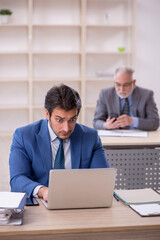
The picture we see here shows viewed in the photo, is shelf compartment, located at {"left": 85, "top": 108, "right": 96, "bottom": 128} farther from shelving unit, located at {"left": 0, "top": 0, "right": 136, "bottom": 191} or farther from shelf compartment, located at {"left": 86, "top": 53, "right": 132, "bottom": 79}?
shelf compartment, located at {"left": 86, "top": 53, "right": 132, "bottom": 79}

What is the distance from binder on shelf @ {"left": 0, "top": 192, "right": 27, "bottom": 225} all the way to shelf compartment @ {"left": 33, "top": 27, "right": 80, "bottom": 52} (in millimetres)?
5147

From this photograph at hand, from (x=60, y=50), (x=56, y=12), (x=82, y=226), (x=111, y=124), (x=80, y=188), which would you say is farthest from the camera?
(x=60, y=50)

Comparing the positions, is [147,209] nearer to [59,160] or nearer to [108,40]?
[59,160]

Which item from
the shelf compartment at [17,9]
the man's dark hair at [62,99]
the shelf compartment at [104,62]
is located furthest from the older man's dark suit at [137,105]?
the shelf compartment at [17,9]

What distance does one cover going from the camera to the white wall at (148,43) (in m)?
6.81

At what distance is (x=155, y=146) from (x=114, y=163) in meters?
0.41

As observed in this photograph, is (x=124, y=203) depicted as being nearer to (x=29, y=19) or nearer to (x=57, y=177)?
(x=57, y=177)

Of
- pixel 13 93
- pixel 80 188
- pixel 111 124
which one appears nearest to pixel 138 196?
pixel 80 188

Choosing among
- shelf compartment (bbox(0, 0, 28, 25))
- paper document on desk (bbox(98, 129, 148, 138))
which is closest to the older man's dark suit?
paper document on desk (bbox(98, 129, 148, 138))

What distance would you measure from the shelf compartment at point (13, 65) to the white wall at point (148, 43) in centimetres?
197

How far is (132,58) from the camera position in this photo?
6.63m

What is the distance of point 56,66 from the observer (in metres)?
6.81

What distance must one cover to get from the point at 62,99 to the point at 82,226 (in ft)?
2.35

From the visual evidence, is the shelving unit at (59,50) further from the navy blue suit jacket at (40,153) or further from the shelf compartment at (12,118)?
the navy blue suit jacket at (40,153)
